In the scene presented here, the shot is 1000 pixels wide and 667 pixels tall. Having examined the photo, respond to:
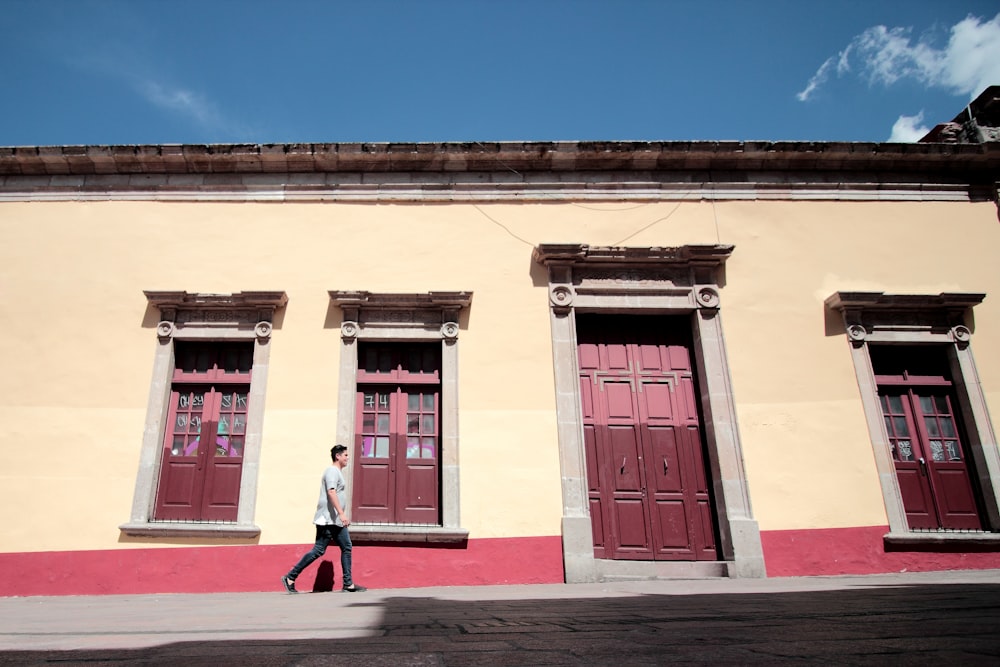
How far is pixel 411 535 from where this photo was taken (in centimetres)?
658

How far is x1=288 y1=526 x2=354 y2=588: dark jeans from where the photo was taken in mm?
5977

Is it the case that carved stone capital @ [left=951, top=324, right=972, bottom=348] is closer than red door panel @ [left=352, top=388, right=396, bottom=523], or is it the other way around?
red door panel @ [left=352, top=388, right=396, bottom=523]

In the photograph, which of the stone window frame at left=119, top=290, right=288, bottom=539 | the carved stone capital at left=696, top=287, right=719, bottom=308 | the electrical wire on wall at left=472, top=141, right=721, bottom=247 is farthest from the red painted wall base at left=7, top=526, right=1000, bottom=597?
the electrical wire on wall at left=472, top=141, right=721, bottom=247

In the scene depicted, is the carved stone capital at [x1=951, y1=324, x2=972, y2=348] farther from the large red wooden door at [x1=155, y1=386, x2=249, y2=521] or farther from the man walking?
the large red wooden door at [x1=155, y1=386, x2=249, y2=521]

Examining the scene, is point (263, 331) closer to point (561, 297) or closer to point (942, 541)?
point (561, 297)

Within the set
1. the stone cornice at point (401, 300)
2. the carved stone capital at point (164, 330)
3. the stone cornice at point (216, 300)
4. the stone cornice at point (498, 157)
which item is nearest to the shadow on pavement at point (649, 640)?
the stone cornice at point (401, 300)

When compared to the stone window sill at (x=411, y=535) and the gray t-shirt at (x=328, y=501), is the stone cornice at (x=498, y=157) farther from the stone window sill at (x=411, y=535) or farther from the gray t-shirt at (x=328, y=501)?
the stone window sill at (x=411, y=535)

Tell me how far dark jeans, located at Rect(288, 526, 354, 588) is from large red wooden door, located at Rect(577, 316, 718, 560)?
2.76m

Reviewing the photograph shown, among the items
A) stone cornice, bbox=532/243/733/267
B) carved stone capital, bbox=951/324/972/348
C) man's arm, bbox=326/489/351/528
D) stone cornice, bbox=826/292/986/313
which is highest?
stone cornice, bbox=532/243/733/267

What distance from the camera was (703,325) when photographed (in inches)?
299

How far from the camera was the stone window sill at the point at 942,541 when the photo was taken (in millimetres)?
6777

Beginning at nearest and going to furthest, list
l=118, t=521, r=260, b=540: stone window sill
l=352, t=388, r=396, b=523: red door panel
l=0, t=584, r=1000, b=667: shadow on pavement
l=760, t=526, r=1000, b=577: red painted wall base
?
l=0, t=584, r=1000, b=667: shadow on pavement
l=118, t=521, r=260, b=540: stone window sill
l=760, t=526, r=1000, b=577: red painted wall base
l=352, t=388, r=396, b=523: red door panel

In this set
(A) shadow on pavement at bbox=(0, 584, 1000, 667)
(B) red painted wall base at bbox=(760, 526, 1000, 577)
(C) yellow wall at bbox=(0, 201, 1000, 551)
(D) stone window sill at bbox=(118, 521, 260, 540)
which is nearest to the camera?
(A) shadow on pavement at bbox=(0, 584, 1000, 667)

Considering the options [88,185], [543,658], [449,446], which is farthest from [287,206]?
[543,658]
